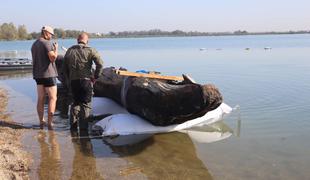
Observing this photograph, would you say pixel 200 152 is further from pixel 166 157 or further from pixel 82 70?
pixel 82 70

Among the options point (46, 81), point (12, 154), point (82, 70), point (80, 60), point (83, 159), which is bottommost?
point (83, 159)

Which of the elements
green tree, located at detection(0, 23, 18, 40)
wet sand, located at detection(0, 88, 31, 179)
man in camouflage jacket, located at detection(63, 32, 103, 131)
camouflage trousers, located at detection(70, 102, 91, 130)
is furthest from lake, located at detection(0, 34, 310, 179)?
green tree, located at detection(0, 23, 18, 40)

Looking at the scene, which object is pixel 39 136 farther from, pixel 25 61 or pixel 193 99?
pixel 25 61

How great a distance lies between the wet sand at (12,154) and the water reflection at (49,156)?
24 cm

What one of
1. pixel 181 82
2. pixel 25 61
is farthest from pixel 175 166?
pixel 25 61

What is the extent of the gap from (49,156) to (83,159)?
0.60 metres

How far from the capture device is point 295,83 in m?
17.6

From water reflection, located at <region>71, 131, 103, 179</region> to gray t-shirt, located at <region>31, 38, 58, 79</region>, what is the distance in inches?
56.9

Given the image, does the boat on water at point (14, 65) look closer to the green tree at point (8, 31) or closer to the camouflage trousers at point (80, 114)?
the camouflage trousers at point (80, 114)

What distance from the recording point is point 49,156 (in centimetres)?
709

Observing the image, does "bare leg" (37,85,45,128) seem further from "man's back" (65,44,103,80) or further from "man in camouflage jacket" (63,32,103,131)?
"man's back" (65,44,103,80)

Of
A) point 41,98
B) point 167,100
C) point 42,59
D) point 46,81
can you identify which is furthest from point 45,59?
point 167,100

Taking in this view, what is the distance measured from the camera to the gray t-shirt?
8.17 meters

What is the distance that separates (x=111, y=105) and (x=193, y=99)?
340cm
